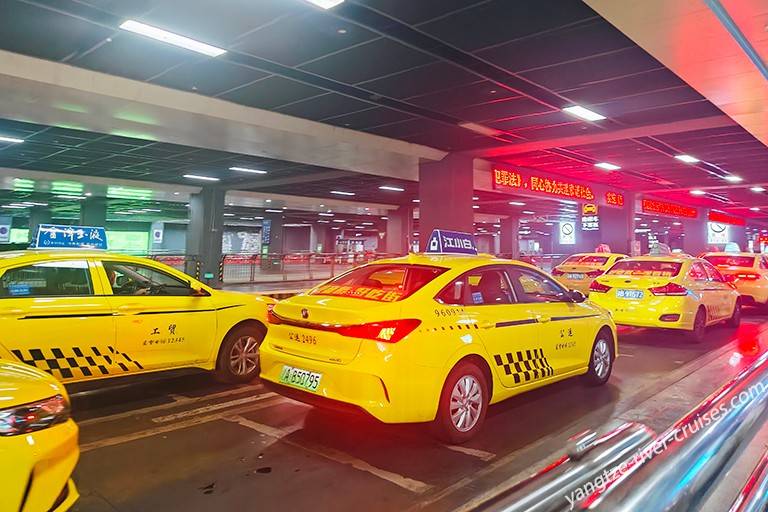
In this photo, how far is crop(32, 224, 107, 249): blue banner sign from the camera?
20.5ft

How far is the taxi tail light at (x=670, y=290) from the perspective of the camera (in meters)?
8.46

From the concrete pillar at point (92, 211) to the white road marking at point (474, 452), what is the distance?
26.2 metres

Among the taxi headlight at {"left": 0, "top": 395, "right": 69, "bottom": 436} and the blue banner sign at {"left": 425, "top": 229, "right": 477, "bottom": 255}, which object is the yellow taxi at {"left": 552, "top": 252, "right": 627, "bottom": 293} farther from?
the taxi headlight at {"left": 0, "top": 395, "right": 69, "bottom": 436}

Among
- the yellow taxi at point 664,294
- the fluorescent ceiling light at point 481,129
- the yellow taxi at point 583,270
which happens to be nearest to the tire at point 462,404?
the yellow taxi at point 664,294

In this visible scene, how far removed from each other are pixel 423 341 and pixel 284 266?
62.5 ft

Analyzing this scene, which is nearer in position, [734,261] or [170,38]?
[170,38]

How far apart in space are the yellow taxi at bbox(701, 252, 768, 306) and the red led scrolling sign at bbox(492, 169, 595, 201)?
189 inches

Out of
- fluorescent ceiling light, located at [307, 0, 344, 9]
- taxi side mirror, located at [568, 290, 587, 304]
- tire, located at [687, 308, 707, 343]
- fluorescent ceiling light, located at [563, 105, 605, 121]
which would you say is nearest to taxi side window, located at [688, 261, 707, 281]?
tire, located at [687, 308, 707, 343]

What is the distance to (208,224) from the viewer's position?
2144 centimetres

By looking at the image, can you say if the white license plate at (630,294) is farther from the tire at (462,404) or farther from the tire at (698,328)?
the tire at (462,404)

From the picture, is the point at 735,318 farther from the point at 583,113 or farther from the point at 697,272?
the point at 583,113

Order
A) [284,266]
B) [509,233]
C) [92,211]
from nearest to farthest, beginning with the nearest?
[284,266]
[92,211]
[509,233]

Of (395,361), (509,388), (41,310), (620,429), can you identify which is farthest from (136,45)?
(620,429)

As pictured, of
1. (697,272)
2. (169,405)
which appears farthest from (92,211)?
(697,272)
